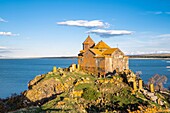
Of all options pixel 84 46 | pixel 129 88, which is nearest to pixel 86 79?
pixel 129 88

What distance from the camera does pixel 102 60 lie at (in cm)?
4403

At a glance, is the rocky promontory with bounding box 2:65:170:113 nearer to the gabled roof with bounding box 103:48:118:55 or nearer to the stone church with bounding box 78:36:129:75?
the stone church with bounding box 78:36:129:75

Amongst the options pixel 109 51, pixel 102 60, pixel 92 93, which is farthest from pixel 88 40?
pixel 92 93

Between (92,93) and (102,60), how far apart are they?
11.0 m

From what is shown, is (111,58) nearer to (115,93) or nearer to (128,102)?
(115,93)

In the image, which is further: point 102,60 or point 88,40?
point 88,40

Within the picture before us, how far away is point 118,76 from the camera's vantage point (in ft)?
128

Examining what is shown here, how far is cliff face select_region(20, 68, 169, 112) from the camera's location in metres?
30.9

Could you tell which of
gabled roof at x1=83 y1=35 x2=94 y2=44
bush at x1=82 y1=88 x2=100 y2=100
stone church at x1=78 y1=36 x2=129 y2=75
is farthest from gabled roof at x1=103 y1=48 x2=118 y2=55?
bush at x1=82 y1=88 x2=100 y2=100

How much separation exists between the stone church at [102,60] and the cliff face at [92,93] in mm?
3315

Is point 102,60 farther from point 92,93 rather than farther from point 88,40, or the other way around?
point 92,93

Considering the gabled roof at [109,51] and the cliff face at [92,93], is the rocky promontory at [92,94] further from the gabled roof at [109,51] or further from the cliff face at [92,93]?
the gabled roof at [109,51]

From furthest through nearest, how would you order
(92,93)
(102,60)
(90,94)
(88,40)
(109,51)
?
1. (88,40)
2. (109,51)
3. (102,60)
4. (92,93)
5. (90,94)

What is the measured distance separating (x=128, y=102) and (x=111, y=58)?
45.3ft
